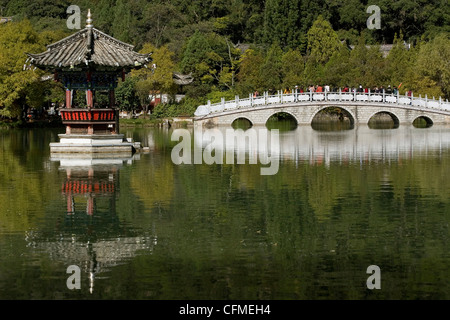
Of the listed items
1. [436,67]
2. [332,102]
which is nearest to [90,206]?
[332,102]

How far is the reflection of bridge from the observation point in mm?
50344

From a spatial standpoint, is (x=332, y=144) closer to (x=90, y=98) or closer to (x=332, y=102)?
(x=90, y=98)

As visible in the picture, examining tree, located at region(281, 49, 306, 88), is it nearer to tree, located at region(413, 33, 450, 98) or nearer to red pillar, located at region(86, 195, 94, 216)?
tree, located at region(413, 33, 450, 98)

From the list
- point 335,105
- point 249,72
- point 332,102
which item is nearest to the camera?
point 332,102

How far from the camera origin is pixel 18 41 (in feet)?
156

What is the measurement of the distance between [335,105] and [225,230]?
1452 inches

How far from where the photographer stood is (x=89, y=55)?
29.7 m

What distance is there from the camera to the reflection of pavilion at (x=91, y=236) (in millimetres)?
12656

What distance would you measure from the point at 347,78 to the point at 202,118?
429 inches

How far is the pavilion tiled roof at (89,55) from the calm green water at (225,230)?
5443 millimetres

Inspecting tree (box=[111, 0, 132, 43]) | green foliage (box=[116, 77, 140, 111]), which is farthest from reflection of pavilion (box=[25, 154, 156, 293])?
tree (box=[111, 0, 132, 43])

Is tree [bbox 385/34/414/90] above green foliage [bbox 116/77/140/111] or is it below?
above

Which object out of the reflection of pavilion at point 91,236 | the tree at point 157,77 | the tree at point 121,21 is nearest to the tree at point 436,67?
the tree at point 157,77

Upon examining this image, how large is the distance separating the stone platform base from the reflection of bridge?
2117 cm
